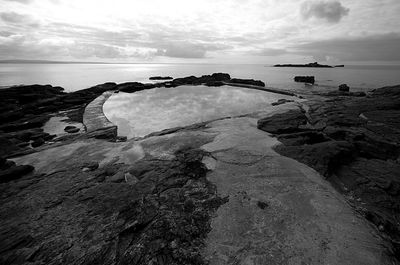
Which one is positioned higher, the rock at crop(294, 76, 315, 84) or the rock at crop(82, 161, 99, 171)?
the rock at crop(294, 76, 315, 84)

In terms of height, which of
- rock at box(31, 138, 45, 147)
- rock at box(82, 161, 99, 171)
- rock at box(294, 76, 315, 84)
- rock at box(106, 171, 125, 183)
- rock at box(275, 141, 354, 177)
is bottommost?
rock at box(31, 138, 45, 147)

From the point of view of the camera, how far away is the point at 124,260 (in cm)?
522

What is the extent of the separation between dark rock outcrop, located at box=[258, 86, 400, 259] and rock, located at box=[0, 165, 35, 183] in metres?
12.7

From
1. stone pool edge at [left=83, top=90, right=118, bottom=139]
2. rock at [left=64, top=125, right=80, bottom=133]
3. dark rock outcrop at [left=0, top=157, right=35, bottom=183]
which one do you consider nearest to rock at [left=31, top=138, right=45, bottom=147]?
rock at [left=64, top=125, right=80, bottom=133]

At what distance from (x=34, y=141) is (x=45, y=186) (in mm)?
9876

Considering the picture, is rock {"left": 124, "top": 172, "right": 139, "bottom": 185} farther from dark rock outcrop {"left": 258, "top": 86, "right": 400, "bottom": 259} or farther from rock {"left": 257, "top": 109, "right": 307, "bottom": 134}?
rock {"left": 257, "top": 109, "right": 307, "bottom": 134}

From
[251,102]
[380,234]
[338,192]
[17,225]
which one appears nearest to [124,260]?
→ [17,225]

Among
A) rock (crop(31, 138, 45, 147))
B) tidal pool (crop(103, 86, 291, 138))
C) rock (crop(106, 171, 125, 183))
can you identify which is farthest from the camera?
tidal pool (crop(103, 86, 291, 138))

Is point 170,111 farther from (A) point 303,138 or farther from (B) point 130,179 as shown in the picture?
(B) point 130,179

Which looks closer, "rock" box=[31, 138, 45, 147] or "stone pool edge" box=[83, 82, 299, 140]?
"rock" box=[31, 138, 45, 147]

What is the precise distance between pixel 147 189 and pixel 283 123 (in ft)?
35.8

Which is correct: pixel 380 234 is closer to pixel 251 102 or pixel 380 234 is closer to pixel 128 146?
pixel 128 146

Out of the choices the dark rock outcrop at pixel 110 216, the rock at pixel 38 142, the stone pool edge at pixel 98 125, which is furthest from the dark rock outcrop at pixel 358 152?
the rock at pixel 38 142

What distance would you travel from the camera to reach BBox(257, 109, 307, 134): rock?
1395 centimetres
